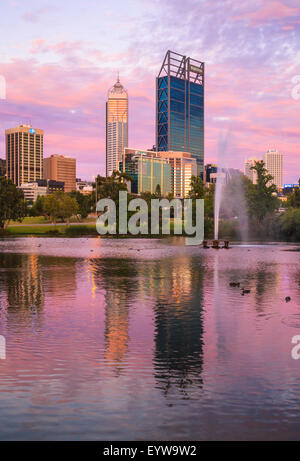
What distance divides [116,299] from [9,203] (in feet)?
337

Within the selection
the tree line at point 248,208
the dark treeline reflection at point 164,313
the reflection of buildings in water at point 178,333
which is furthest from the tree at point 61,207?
the reflection of buildings in water at point 178,333

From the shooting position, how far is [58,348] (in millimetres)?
14195

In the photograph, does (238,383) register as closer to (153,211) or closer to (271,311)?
(271,311)

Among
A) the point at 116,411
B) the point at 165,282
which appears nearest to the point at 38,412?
the point at 116,411

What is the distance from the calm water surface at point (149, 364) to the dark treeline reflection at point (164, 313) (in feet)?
0.18

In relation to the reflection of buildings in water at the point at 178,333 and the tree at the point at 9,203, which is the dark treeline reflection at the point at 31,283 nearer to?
the reflection of buildings in water at the point at 178,333

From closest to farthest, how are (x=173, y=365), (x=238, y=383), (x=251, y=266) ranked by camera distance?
(x=238, y=383), (x=173, y=365), (x=251, y=266)

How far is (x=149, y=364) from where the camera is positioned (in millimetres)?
12695

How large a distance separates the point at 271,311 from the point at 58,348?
9788 millimetres

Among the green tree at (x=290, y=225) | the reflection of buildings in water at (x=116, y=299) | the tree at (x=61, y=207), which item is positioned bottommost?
the reflection of buildings in water at (x=116, y=299)

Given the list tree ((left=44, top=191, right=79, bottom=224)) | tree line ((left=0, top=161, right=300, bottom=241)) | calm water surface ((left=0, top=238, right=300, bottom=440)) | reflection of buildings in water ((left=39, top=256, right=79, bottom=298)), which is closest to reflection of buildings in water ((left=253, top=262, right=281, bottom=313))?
calm water surface ((left=0, top=238, right=300, bottom=440))

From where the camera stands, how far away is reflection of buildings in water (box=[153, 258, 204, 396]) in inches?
461

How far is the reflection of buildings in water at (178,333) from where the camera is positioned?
11.7 m

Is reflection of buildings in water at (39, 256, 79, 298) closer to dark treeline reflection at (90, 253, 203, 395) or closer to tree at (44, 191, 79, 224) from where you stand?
dark treeline reflection at (90, 253, 203, 395)
